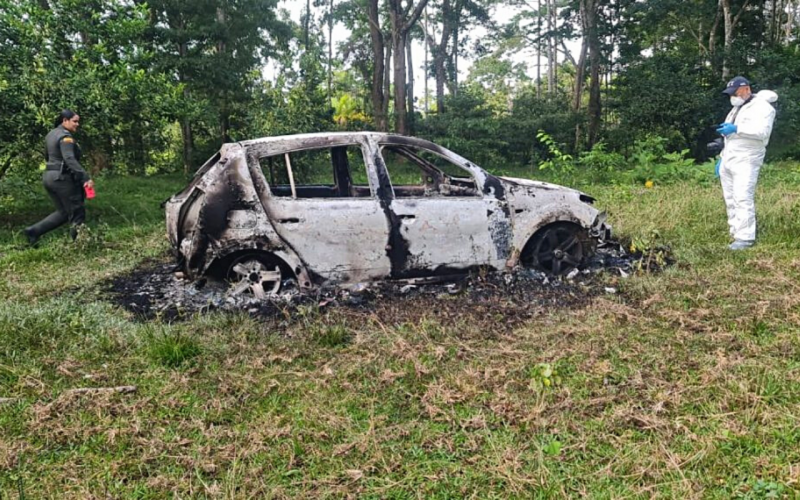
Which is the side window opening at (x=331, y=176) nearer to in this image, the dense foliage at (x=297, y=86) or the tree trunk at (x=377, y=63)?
the dense foliage at (x=297, y=86)

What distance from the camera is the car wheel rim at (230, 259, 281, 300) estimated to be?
470cm

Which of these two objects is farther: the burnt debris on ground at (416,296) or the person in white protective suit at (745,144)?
the person in white protective suit at (745,144)

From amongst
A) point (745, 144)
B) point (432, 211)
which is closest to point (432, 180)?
point (432, 211)

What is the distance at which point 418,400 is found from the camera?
121 inches

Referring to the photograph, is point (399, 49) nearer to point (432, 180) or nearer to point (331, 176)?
point (331, 176)

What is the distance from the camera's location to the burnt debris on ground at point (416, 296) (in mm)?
4410

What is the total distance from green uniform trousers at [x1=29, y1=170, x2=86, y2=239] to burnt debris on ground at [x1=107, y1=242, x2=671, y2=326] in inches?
88.7

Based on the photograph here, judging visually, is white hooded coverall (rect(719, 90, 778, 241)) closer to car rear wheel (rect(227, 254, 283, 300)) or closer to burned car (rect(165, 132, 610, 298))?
burned car (rect(165, 132, 610, 298))

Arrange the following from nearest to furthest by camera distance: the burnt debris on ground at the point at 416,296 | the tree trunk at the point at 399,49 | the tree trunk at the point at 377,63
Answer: the burnt debris on ground at the point at 416,296 → the tree trunk at the point at 399,49 → the tree trunk at the point at 377,63

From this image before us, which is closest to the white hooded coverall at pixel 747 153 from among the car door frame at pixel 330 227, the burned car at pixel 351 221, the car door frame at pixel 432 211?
the burned car at pixel 351 221

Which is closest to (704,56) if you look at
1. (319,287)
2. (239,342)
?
(319,287)

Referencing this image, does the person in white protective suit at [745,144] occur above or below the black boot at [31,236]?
above

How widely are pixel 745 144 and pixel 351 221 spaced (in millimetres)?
4626

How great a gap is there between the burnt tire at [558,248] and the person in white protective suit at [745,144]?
6.24ft
